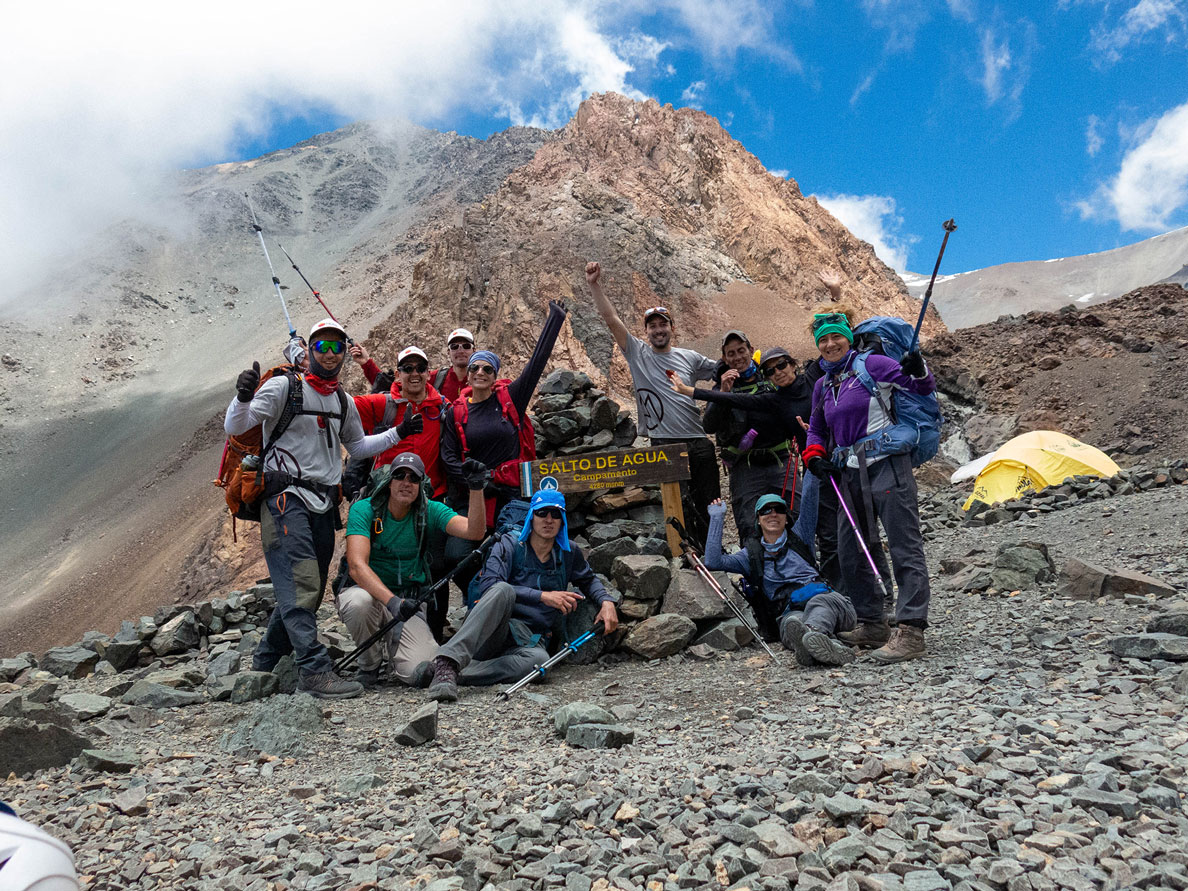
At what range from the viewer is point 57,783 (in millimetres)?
Result: 3881

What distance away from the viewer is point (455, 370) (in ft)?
24.1

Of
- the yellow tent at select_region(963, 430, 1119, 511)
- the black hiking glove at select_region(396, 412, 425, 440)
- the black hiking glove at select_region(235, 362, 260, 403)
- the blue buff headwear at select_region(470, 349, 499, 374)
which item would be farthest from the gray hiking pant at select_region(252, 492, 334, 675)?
the yellow tent at select_region(963, 430, 1119, 511)

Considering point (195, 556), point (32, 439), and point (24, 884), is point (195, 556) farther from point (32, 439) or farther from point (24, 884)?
point (32, 439)

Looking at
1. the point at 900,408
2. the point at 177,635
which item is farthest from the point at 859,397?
the point at 177,635

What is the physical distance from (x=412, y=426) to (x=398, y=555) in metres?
1.20

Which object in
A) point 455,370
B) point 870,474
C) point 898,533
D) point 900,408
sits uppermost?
point 455,370

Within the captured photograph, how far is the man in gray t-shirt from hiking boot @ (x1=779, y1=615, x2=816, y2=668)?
2533mm

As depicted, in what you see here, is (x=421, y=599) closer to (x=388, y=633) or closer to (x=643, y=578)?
(x=388, y=633)

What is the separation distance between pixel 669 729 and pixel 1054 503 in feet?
33.0

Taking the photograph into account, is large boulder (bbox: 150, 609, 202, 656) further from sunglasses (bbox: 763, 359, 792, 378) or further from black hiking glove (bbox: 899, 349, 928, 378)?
black hiking glove (bbox: 899, 349, 928, 378)

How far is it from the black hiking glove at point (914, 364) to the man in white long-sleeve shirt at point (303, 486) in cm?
395

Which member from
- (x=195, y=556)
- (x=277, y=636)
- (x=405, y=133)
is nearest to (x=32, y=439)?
(x=195, y=556)

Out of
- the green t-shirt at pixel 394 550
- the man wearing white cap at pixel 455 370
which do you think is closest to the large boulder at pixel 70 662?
the green t-shirt at pixel 394 550

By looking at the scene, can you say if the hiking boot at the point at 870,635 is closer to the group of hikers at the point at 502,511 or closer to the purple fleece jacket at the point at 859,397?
the group of hikers at the point at 502,511
